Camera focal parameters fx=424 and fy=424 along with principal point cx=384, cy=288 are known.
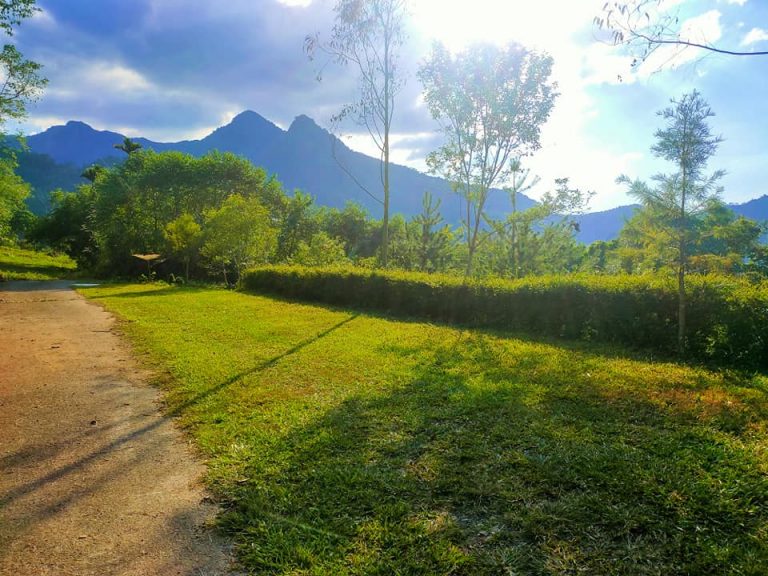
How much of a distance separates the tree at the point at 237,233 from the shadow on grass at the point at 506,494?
19.7 metres

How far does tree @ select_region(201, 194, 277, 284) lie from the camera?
2208cm

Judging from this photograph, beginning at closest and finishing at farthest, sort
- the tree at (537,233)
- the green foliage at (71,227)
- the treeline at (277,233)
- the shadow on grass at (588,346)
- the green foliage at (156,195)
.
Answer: the shadow on grass at (588,346)
the treeline at (277,233)
the tree at (537,233)
the green foliage at (156,195)
the green foliage at (71,227)

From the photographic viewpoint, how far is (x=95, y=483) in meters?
3.09

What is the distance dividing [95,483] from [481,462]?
9.38ft

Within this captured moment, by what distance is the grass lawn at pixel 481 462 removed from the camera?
91.5 inches

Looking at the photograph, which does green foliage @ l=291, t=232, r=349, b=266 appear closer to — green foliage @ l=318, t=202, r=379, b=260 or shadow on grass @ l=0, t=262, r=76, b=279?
green foliage @ l=318, t=202, r=379, b=260

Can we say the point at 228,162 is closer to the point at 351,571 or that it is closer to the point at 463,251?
the point at 463,251

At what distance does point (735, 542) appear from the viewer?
233 cm

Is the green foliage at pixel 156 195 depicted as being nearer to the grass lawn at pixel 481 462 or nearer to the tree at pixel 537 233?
the tree at pixel 537 233

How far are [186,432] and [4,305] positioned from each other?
14282mm

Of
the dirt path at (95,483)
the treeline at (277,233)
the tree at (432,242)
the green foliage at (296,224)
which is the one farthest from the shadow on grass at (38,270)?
the dirt path at (95,483)

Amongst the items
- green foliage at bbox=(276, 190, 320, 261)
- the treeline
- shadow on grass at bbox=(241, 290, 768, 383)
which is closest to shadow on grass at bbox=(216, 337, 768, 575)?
shadow on grass at bbox=(241, 290, 768, 383)

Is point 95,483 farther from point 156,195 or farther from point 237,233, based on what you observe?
point 156,195

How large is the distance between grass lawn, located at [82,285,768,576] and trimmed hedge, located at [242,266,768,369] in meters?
1.09
